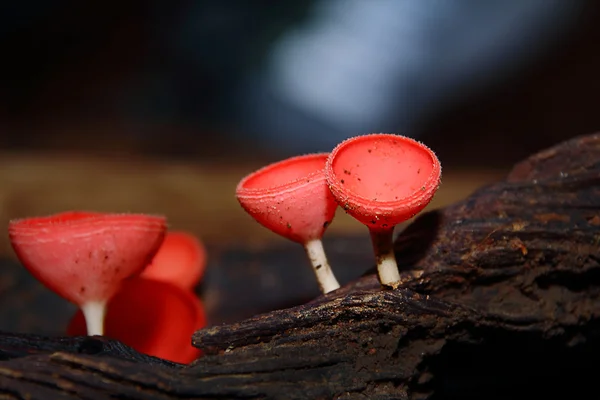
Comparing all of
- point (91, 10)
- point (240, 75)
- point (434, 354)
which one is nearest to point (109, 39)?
point (91, 10)

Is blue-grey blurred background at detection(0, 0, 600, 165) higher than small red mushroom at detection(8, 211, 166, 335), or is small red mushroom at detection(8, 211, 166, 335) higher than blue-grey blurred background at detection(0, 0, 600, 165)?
blue-grey blurred background at detection(0, 0, 600, 165)

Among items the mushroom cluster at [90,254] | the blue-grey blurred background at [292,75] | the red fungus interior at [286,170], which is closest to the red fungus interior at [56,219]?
the mushroom cluster at [90,254]

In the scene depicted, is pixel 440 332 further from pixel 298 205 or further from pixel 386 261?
pixel 298 205

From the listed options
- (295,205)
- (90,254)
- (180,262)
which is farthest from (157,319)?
(295,205)

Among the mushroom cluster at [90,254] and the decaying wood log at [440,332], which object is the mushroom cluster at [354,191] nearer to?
the decaying wood log at [440,332]

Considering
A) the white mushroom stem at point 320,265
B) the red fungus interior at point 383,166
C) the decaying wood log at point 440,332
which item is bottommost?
the decaying wood log at point 440,332

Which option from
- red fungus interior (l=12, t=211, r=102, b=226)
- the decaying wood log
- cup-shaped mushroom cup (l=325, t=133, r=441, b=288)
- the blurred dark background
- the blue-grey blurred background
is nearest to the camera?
the decaying wood log

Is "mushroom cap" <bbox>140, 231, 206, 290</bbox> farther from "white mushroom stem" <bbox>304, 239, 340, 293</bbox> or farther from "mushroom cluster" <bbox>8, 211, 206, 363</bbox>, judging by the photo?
"white mushroom stem" <bbox>304, 239, 340, 293</bbox>

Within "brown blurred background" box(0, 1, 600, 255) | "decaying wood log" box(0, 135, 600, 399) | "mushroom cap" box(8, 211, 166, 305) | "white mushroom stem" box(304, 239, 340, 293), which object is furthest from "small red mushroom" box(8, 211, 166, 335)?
"brown blurred background" box(0, 1, 600, 255)
